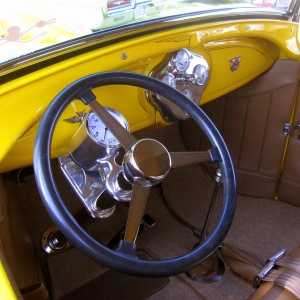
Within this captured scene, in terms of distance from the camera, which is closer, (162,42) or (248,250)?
(162,42)

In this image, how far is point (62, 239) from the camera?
1408mm

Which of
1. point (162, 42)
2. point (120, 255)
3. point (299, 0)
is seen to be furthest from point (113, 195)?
point (299, 0)

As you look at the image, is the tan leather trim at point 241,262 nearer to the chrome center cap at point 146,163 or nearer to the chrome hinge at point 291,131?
the chrome hinge at point 291,131

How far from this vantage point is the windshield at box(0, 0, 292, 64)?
1.05m

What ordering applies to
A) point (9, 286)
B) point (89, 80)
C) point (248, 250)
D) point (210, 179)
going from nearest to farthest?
point (9, 286), point (89, 80), point (248, 250), point (210, 179)

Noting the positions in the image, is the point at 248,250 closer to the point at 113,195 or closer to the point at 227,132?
the point at 227,132

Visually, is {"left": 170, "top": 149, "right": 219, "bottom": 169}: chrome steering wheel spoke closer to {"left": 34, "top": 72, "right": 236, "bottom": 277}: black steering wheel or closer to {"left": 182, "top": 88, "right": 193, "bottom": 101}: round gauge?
{"left": 34, "top": 72, "right": 236, "bottom": 277}: black steering wheel

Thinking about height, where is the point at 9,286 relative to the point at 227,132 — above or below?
above

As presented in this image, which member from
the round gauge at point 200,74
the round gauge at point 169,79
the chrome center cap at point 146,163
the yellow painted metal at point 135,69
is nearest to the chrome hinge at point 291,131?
the yellow painted metal at point 135,69

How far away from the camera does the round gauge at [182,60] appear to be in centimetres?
118

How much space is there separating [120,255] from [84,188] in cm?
28

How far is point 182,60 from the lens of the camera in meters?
1.19

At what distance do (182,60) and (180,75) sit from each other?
48 millimetres

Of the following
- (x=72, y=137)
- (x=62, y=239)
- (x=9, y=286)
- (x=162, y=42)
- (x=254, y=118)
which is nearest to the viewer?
(x=9, y=286)
